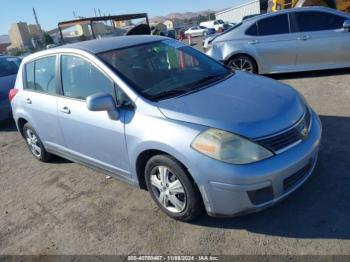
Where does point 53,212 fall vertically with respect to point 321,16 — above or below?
below

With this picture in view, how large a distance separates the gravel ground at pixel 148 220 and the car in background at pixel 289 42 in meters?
2.82

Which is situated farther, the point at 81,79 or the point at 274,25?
the point at 274,25

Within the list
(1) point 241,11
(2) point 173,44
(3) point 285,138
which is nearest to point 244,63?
(2) point 173,44

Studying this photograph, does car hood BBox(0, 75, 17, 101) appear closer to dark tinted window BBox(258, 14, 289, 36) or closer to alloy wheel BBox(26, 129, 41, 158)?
alloy wheel BBox(26, 129, 41, 158)

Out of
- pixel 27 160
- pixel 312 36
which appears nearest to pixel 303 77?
pixel 312 36

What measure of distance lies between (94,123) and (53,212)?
116 centimetres

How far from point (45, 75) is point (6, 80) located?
158 inches

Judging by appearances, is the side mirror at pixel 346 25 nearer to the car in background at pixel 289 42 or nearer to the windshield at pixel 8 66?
the car in background at pixel 289 42

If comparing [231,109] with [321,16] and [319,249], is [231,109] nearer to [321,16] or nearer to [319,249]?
[319,249]

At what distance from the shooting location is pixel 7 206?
4.04 m

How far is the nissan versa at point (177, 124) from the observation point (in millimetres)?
2611

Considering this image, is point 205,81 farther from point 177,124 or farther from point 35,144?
point 35,144

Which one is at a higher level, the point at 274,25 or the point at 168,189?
the point at 274,25

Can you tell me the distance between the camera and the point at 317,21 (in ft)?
23.2
